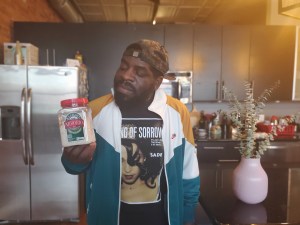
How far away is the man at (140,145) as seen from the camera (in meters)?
1.00

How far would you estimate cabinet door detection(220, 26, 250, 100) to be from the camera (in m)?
3.29

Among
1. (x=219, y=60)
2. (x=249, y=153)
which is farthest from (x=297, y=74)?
(x=249, y=153)

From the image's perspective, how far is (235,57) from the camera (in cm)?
332

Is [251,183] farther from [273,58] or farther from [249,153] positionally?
[273,58]

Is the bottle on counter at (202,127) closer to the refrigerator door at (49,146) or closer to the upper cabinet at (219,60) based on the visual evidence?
the upper cabinet at (219,60)

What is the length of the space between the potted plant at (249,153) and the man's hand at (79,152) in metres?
0.66

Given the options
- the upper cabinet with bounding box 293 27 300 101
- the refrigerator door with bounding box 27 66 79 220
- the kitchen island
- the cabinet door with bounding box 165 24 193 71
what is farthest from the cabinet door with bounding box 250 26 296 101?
the refrigerator door with bounding box 27 66 79 220

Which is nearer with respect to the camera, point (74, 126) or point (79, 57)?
point (74, 126)

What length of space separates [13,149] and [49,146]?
334 millimetres

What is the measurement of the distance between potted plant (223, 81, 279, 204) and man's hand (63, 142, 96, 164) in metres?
0.66

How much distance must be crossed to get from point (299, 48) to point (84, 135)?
131 inches

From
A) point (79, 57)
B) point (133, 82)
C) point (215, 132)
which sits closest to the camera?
point (133, 82)

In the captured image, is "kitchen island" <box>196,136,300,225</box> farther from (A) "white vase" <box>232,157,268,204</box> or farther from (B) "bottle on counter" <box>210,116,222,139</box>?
(B) "bottle on counter" <box>210,116,222,139</box>

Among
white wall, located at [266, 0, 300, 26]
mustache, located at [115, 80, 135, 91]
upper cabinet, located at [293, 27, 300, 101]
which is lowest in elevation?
mustache, located at [115, 80, 135, 91]
